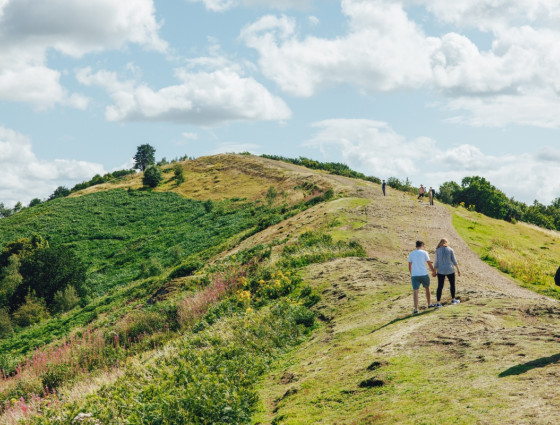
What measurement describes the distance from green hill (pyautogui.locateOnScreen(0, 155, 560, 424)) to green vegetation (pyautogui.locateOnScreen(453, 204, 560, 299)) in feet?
0.71

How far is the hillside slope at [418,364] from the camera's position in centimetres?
653

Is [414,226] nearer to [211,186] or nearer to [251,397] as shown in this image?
[251,397]

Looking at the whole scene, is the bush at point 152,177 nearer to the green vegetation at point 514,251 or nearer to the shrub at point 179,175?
the shrub at point 179,175

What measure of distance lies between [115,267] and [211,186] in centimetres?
2779

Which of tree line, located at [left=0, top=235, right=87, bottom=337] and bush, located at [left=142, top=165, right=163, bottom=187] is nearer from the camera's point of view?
tree line, located at [left=0, top=235, right=87, bottom=337]

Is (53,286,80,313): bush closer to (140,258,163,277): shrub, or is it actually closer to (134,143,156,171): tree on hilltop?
(140,258,163,277): shrub

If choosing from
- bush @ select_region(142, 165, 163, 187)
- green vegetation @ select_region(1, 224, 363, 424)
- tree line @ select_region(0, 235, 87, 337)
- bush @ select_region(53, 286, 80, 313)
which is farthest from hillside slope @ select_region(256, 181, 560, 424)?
bush @ select_region(142, 165, 163, 187)

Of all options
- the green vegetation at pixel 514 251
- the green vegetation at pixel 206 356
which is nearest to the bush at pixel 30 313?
the green vegetation at pixel 206 356

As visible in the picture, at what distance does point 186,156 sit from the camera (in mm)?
104500

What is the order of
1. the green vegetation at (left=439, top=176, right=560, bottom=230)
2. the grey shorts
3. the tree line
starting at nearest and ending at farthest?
1. the grey shorts
2. the tree line
3. the green vegetation at (left=439, top=176, right=560, bottom=230)

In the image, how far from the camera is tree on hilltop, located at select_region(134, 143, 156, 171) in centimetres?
11150

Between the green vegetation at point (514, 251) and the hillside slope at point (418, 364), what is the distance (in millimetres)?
10175

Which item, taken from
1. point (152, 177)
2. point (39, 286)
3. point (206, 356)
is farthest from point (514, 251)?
point (152, 177)

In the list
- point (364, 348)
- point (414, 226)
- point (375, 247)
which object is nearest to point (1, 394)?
point (364, 348)
